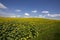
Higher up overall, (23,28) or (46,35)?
(23,28)

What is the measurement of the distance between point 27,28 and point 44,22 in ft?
4.14

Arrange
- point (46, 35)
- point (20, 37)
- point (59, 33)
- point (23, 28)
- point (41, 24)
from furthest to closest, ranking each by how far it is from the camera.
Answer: point (41, 24) < point (59, 33) < point (46, 35) < point (23, 28) < point (20, 37)

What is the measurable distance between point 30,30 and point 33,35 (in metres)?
0.16

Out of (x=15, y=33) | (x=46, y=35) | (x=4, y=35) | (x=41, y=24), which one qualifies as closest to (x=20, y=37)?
(x=15, y=33)

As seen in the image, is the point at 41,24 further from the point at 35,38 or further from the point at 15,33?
the point at 15,33

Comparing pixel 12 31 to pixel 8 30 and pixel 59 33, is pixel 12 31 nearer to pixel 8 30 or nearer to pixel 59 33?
pixel 8 30

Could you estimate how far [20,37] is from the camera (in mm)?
3148

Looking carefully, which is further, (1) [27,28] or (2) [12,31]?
(1) [27,28]

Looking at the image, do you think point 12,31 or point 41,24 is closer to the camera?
point 12,31

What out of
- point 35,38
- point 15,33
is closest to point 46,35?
point 35,38

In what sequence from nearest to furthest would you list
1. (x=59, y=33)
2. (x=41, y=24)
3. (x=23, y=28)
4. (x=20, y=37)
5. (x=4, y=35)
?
1. (x=4, y=35)
2. (x=20, y=37)
3. (x=23, y=28)
4. (x=59, y=33)
5. (x=41, y=24)

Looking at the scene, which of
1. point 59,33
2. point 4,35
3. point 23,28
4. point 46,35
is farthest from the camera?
point 59,33

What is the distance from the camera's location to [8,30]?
3156 mm

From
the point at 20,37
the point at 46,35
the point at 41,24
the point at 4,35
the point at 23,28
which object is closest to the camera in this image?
the point at 4,35
